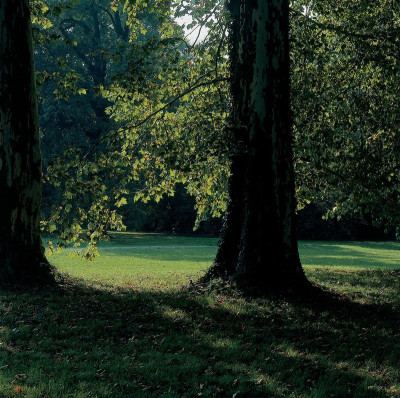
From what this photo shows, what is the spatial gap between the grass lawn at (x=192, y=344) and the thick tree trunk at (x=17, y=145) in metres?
0.85

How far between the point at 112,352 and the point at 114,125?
87.7ft

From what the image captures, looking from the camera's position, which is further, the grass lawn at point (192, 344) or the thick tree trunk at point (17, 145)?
the thick tree trunk at point (17, 145)

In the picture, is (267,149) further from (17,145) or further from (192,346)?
(17,145)

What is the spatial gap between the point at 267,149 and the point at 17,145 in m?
4.29

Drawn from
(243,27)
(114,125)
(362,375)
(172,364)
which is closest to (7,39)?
(243,27)

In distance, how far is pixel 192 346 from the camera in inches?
222

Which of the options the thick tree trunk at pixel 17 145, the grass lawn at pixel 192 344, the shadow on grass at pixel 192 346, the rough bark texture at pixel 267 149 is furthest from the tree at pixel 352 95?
the thick tree trunk at pixel 17 145

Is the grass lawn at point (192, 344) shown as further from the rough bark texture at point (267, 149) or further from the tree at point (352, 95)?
the tree at point (352, 95)

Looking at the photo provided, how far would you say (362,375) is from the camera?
16.2ft

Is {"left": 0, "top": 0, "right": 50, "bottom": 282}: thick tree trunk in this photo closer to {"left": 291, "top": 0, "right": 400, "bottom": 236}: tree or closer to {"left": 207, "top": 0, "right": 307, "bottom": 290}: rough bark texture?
{"left": 207, "top": 0, "right": 307, "bottom": 290}: rough bark texture

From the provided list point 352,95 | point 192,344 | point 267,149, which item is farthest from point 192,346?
point 352,95

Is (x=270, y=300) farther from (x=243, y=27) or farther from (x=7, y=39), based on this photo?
(x=7, y=39)

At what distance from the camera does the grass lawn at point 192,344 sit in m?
4.52

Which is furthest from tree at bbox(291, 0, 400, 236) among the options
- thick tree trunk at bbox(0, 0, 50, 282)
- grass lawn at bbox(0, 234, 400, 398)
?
thick tree trunk at bbox(0, 0, 50, 282)
